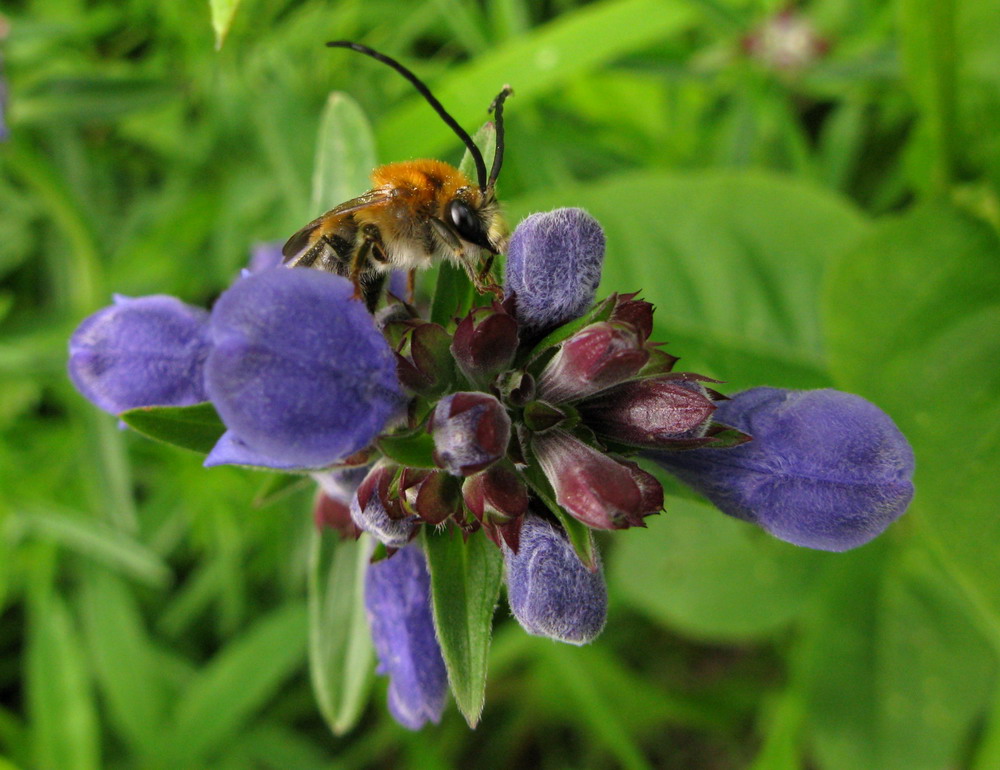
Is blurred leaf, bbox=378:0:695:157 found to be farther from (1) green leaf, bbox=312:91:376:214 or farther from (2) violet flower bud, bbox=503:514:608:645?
(2) violet flower bud, bbox=503:514:608:645

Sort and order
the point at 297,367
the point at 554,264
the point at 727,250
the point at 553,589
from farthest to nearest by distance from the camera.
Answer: the point at 727,250 → the point at 554,264 → the point at 553,589 → the point at 297,367

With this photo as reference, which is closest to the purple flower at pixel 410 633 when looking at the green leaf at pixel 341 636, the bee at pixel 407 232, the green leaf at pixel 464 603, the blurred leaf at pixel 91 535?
the green leaf at pixel 464 603

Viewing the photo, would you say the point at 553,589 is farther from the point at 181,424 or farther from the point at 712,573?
the point at 712,573

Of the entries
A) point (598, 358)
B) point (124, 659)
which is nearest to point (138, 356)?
point (598, 358)

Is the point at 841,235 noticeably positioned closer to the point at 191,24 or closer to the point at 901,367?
the point at 901,367

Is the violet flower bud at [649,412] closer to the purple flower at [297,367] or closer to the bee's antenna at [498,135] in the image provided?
the purple flower at [297,367]
